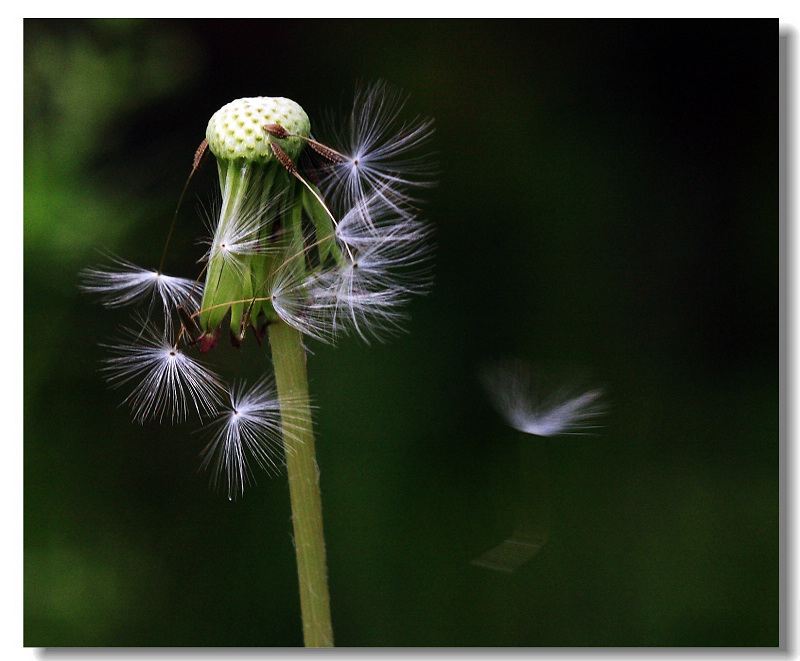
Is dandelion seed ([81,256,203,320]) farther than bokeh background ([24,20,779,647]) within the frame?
No

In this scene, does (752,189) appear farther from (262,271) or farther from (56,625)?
(56,625)

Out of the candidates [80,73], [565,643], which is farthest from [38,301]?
[565,643]

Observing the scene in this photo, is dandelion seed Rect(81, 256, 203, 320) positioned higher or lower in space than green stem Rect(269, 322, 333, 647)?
higher

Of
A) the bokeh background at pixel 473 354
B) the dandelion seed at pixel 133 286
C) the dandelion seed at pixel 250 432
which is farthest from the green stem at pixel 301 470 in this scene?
the bokeh background at pixel 473 354

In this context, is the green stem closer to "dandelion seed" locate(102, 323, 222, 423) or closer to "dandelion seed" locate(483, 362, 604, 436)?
"dandelion seed" locate(102, 323, 222, 423)

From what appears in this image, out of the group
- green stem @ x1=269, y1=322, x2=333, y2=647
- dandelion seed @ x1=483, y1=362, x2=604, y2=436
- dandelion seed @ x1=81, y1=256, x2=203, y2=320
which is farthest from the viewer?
dandelion seed @ x1=483, y1=362, x2=604, y2=436

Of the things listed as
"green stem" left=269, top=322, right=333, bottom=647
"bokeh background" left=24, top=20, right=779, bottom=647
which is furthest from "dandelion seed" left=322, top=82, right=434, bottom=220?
"green stem" left=269, top=322, right=333, bottom=647

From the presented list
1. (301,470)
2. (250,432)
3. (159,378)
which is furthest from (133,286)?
(301,470)

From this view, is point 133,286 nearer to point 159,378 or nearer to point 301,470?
point 159,378
